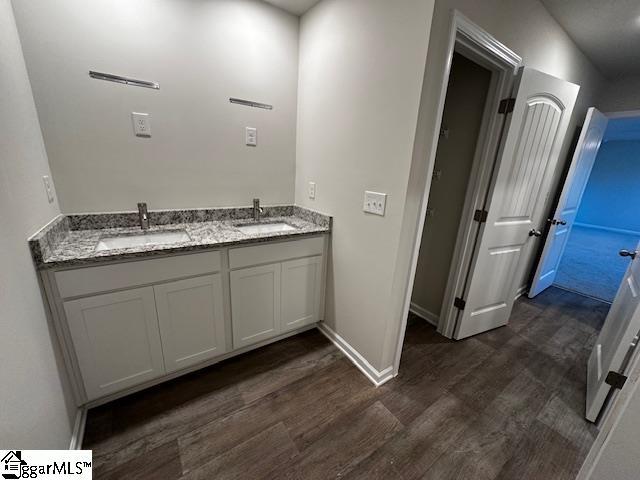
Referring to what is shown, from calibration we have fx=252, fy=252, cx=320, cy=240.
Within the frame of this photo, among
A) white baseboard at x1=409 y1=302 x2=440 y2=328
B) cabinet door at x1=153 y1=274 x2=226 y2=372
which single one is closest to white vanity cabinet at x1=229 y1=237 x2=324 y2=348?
cabinet door at x1=153 y1=274 x2=226 y2=372

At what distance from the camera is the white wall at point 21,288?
780mm

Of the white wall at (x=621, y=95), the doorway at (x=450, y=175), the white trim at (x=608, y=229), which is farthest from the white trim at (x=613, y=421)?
the white trim at (x=608, y=229)

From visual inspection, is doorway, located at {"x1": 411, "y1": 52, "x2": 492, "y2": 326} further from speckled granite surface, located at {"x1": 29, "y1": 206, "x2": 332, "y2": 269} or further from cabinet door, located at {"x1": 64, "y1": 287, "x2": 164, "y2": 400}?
cabinet door, located at {"x1": 64, "y1": 287, "x2": 164, "y2": 400}

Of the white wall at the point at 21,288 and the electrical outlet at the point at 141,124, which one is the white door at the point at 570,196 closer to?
the electrical outlet at the point at 141,124

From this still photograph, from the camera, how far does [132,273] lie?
1278 mm

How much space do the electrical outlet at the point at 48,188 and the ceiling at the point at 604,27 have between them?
10.4 feet

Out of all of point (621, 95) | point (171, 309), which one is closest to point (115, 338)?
point (171, 309)

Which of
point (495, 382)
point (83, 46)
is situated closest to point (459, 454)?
point (495, 382)

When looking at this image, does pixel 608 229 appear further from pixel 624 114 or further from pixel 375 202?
pixel 375 202

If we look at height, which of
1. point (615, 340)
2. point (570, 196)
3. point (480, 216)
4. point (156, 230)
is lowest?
point (615, 340)

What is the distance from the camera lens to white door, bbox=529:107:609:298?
2.36m

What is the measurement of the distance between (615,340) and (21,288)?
2.91m

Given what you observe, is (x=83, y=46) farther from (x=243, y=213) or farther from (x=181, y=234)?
(x=243, y=213)

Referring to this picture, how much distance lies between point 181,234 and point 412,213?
1.49 metres
